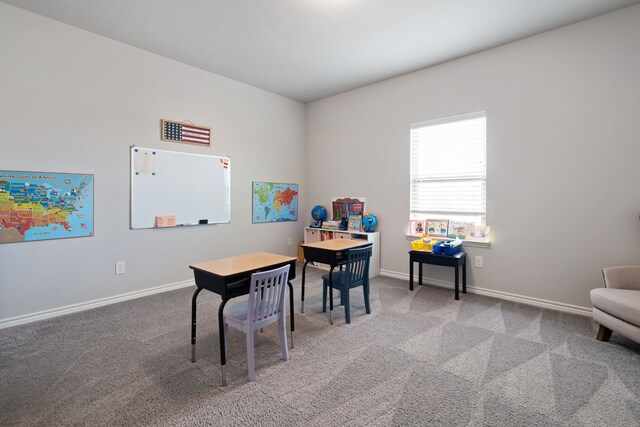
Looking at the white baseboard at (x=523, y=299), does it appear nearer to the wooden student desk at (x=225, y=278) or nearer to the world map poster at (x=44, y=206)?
the wooden student desk at (x=225, y=278)

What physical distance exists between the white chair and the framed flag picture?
2645 mm

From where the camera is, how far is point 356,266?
306cm

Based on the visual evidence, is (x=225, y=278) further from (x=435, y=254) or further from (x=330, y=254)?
(x=435, y=254)

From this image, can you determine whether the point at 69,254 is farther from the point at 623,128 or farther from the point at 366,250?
the point at 623,128

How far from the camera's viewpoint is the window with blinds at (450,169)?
149 inches

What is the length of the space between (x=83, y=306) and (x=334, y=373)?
9.38 feet

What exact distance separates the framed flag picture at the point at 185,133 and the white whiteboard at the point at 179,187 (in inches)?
7.0

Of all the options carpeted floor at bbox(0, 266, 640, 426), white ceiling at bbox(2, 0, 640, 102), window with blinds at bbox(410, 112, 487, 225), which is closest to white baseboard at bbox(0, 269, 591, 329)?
carpeted floor at bbox(0, 266, 640, 426)

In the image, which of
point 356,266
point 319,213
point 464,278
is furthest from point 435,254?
point 319,213

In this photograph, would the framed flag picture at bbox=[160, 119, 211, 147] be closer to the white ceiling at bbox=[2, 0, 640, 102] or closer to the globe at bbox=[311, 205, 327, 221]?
the white ceiling at bbox=[2, 0, 640, 102]

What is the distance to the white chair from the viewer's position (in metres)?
1.98

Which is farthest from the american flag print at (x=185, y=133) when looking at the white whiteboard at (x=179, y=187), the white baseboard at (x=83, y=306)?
the white baseboard at (x=83, y=306)

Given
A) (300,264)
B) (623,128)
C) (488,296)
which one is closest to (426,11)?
(623,128)

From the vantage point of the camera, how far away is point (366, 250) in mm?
3047
